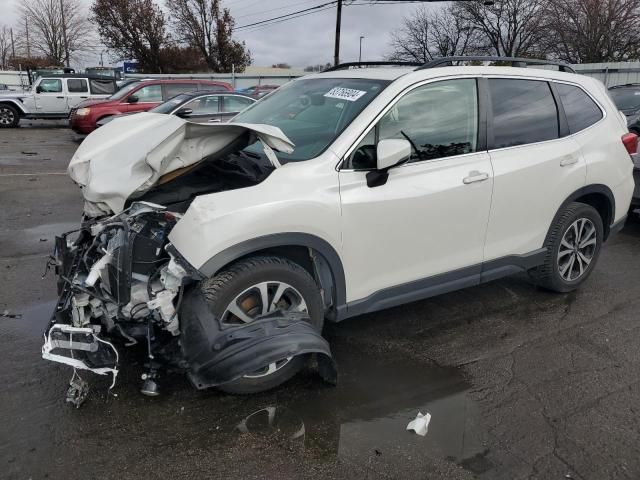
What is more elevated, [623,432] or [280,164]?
[280,164]

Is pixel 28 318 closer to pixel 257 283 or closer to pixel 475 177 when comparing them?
pixel 257 283

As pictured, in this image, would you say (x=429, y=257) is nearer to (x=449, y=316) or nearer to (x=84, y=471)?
(x=449, y=316)

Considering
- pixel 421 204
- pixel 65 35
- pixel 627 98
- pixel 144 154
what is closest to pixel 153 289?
pixel 144 154

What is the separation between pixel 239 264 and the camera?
298cm

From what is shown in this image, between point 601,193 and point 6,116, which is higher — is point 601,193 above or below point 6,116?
above

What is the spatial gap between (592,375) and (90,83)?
788 inches

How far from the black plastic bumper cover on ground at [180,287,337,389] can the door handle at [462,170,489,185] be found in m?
1.57

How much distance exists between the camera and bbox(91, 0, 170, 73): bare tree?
43500 mm

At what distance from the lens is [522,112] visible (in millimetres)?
4121

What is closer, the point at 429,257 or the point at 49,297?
the point at 429,257

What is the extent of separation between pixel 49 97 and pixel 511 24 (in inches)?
1425

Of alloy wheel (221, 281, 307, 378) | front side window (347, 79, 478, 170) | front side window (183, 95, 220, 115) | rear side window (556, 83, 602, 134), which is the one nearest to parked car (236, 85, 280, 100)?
Answer: front side window (183, 95, 220, 115)

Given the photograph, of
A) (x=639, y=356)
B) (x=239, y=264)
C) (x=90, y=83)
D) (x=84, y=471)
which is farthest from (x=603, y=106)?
(x=90, y=83)

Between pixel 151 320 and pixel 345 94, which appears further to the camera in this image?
pixel 345 94
